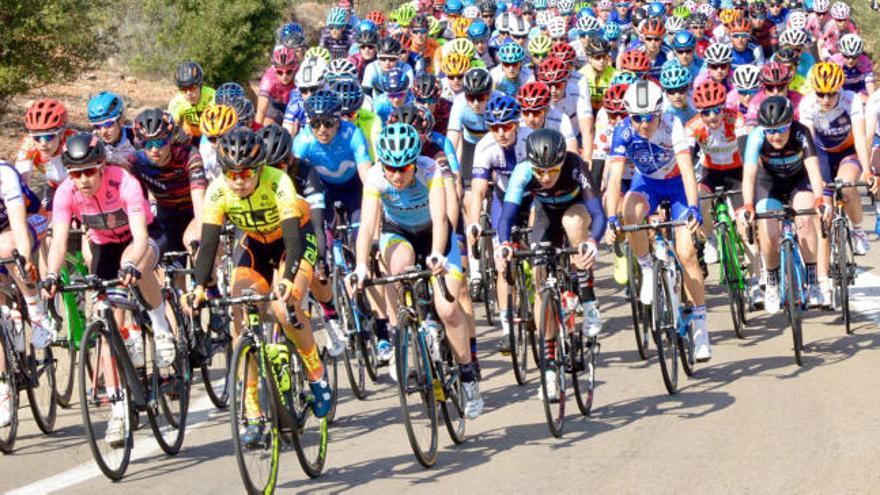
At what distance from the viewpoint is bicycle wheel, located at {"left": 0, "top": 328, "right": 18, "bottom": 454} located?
10.6m

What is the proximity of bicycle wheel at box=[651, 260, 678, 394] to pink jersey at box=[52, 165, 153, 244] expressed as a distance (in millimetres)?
3780

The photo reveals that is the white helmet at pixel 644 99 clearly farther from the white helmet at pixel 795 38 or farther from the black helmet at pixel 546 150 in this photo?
the white helmet at pixel 795 38

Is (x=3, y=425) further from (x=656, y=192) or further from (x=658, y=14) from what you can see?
(x=658, y=14)

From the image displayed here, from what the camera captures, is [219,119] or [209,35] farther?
[209,35]

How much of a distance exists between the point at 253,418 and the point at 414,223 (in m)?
2.69

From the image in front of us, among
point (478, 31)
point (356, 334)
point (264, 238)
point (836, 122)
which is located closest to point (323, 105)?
point (356, 334)

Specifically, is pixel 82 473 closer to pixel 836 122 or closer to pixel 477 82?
pixel 477 82

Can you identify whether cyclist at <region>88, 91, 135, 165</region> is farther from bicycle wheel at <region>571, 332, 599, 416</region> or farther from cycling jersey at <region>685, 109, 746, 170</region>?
cycling jersey at <region>685, 109, 746, 170</region>

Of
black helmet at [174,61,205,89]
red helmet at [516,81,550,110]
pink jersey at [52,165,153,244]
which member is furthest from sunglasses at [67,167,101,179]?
black helmet at [174,61,205,89]

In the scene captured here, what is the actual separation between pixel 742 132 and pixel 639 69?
3.11m

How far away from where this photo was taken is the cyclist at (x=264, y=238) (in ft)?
30.6

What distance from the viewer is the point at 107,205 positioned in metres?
10.8

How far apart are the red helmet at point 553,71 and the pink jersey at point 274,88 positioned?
3.83 meters

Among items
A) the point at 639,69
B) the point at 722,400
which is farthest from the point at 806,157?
the point at 639,69
